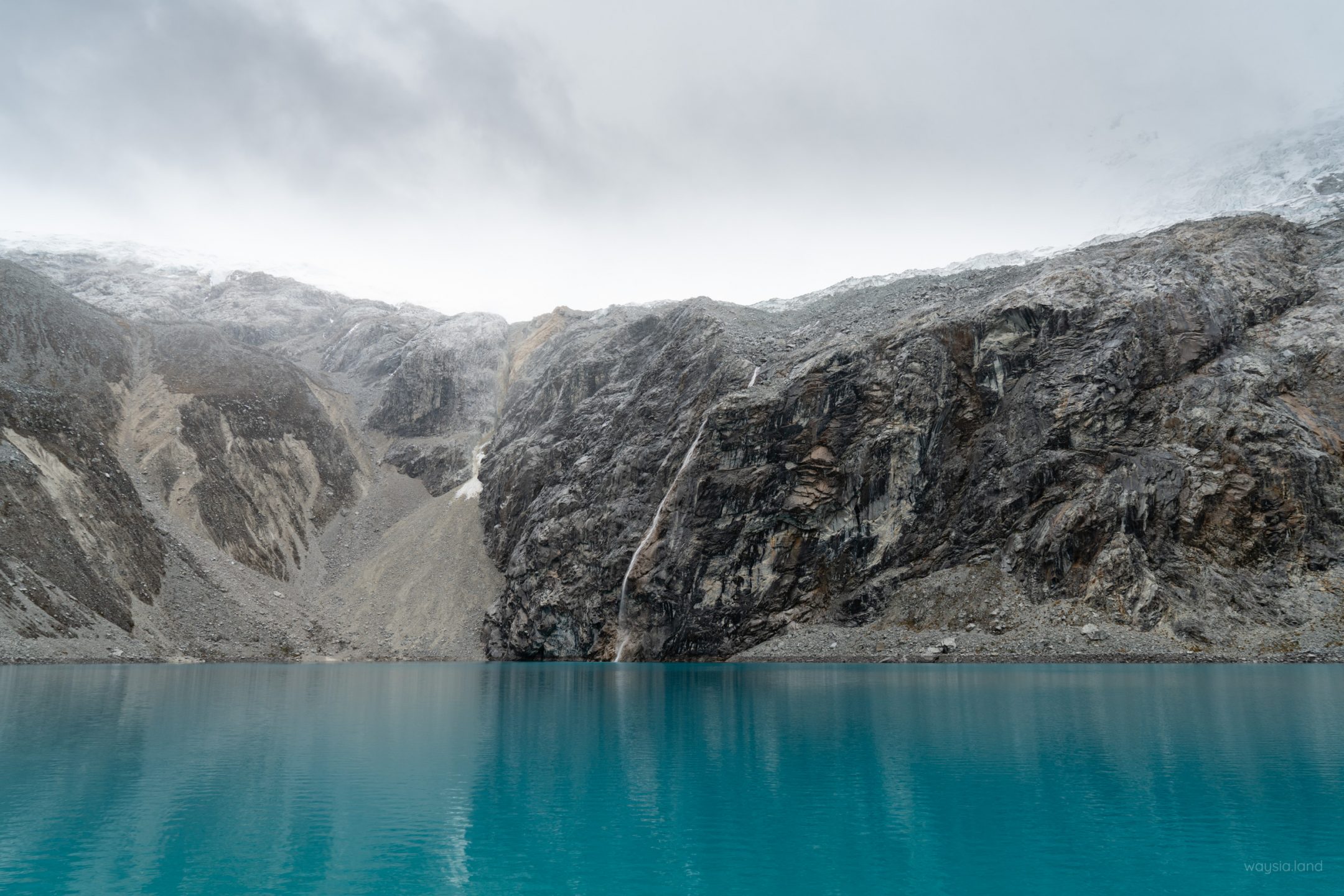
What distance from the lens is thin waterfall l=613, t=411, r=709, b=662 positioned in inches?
3150

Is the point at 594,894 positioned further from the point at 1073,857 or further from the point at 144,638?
the point at 144,638

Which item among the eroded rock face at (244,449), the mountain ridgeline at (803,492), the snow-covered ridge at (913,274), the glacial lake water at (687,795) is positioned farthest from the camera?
the snow-covered ridge at (913,274)

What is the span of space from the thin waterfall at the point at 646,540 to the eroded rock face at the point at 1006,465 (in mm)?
638

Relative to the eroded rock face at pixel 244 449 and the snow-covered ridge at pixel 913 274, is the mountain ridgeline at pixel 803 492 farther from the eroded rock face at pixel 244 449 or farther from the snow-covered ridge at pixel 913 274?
the snow-covered ridge at pixel 913 274

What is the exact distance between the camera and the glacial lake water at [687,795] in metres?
14.5

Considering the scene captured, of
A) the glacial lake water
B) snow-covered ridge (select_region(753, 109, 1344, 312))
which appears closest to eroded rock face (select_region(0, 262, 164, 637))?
the glacial lake water

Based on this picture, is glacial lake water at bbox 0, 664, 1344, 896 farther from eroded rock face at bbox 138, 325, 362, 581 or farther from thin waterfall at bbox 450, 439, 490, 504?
thin waterfall at bbox 450, 439, 490, 504

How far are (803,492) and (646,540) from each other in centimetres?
1626

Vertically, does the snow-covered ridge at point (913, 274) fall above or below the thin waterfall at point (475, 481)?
above

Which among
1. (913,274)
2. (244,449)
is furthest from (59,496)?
(913,274)

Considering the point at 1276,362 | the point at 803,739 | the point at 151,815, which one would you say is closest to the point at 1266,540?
the point at 1276,362

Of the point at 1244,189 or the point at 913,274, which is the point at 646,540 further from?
the point at 1244,189

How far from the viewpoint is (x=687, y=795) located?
67.1 ft

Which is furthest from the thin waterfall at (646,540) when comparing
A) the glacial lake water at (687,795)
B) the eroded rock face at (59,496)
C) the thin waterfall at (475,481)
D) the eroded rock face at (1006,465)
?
the eroded rock face at (59,496)
